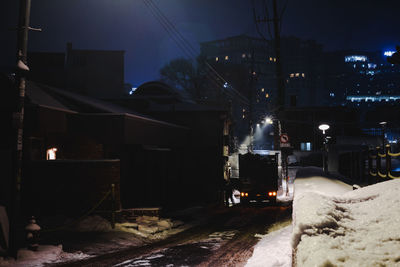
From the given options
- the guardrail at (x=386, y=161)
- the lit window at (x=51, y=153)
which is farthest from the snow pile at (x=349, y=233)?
the lit window at (x=51, y=153)

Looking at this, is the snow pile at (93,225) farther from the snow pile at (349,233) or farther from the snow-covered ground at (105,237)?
the snow pile at (349,233)

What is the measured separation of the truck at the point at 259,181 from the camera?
23.0 metres

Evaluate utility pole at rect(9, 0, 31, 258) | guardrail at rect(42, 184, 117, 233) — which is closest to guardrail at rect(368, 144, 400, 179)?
guardrail at rect(42, 184, 117, 233)

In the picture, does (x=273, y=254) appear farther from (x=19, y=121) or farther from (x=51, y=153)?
(x=51, y=153)

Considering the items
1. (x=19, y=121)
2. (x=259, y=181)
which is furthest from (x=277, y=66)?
(x=19, y=121)

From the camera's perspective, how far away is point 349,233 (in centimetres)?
510

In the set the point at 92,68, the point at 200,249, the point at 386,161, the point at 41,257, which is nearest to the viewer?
the point at 41,257

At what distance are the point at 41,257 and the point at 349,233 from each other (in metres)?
8.70

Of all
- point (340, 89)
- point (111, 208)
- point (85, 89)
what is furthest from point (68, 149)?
point (340, 89)

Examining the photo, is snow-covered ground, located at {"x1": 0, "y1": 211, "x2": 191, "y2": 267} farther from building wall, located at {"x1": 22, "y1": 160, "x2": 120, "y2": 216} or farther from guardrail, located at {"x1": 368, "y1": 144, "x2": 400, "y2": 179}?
guardrail, located at {"x1": 368, "y1": 144, "x2": 400, "y2": 179}

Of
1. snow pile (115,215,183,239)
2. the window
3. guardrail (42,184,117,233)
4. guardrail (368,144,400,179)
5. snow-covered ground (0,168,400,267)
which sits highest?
the window

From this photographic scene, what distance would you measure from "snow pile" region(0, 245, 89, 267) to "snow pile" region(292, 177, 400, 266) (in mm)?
7206

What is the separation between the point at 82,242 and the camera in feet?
36.8

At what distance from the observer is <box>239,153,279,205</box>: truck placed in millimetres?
22984
